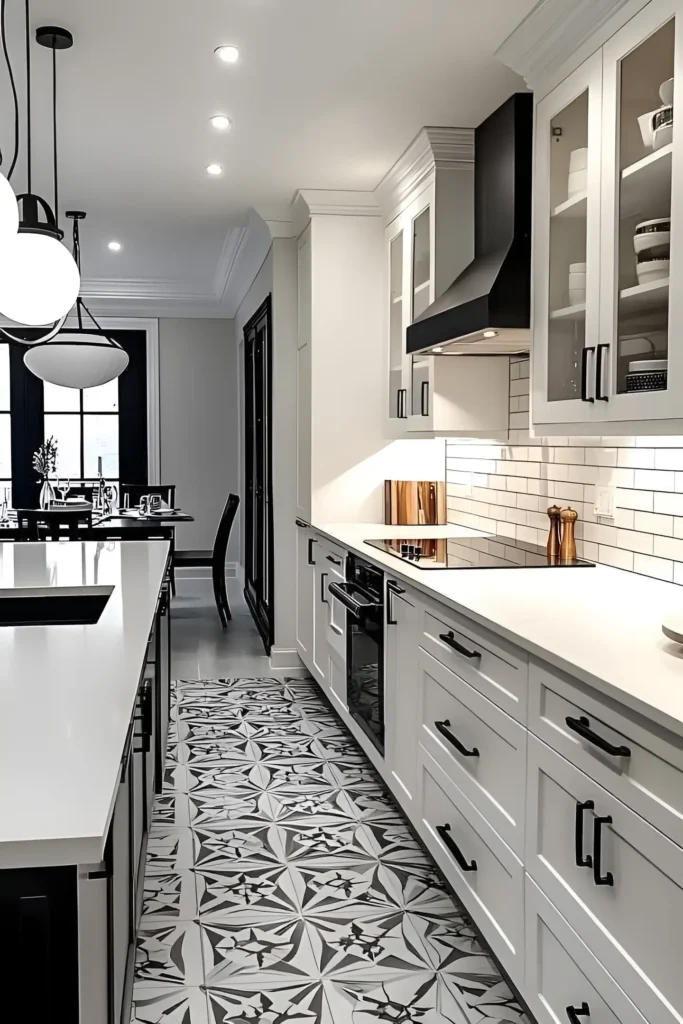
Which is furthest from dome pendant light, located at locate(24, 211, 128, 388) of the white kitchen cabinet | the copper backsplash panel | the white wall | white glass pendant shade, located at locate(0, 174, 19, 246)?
white glass pendant shade, located at locate(0, 174, 19, 246)

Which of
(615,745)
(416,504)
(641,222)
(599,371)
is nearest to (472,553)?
(599,371)

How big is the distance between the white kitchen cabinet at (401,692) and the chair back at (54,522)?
118 inches

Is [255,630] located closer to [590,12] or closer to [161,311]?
[161,311]

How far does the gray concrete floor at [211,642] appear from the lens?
17.6 feet

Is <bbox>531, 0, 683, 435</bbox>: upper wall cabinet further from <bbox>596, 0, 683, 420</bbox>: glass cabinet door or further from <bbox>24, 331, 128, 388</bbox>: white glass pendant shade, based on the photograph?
<bbox>24, 331, 128, 388</bbox>: white glass pendant shade

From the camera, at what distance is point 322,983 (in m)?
2.25

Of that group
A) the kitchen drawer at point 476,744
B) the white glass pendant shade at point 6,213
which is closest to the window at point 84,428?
the kitchen drawer at point 476,744

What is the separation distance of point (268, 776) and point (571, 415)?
1975mm

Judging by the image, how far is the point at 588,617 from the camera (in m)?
2.15

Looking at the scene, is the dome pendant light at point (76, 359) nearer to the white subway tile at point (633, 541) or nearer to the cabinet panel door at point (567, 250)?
the cabinet panel door at point (567, 250)

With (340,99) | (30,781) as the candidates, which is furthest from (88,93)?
(30,781)

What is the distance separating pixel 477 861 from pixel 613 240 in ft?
5.16

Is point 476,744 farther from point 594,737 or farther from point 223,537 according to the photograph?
point 223,537

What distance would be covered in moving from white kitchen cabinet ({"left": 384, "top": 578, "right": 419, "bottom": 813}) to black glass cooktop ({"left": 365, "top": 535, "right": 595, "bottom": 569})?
16 cm
